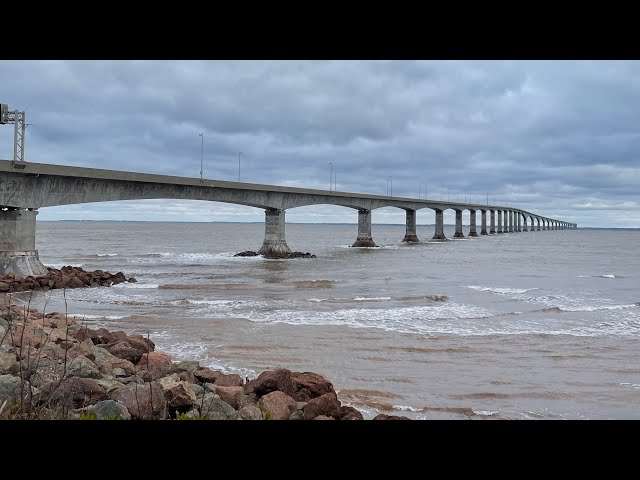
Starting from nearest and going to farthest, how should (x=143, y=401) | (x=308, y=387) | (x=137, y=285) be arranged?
(x=143, y=401)
(x=308, y=387)
(x=137, y=285)

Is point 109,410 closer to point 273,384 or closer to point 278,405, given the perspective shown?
point 278,405

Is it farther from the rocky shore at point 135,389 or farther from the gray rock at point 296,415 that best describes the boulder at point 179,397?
the gray rock at point 296,415

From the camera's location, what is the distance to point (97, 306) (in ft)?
61.9

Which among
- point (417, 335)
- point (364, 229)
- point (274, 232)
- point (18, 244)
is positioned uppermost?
point (364, 229)

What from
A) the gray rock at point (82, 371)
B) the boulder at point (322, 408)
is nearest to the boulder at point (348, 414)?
the boulder at point (322, 408)

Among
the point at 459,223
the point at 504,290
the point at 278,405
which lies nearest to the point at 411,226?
the point at 459,223

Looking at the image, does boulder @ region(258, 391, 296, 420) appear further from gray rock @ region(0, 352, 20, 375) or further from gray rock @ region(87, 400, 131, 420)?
gray rock @ region(0, 352, 20, 375)

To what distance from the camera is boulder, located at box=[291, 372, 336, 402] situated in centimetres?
745

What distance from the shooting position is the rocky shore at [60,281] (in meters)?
23.2

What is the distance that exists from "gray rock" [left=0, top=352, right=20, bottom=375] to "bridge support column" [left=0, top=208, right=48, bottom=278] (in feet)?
67.4

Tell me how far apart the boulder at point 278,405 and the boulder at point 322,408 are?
0.23 m

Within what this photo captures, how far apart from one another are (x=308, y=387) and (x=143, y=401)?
265cm

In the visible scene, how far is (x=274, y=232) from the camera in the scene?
52.3 m
